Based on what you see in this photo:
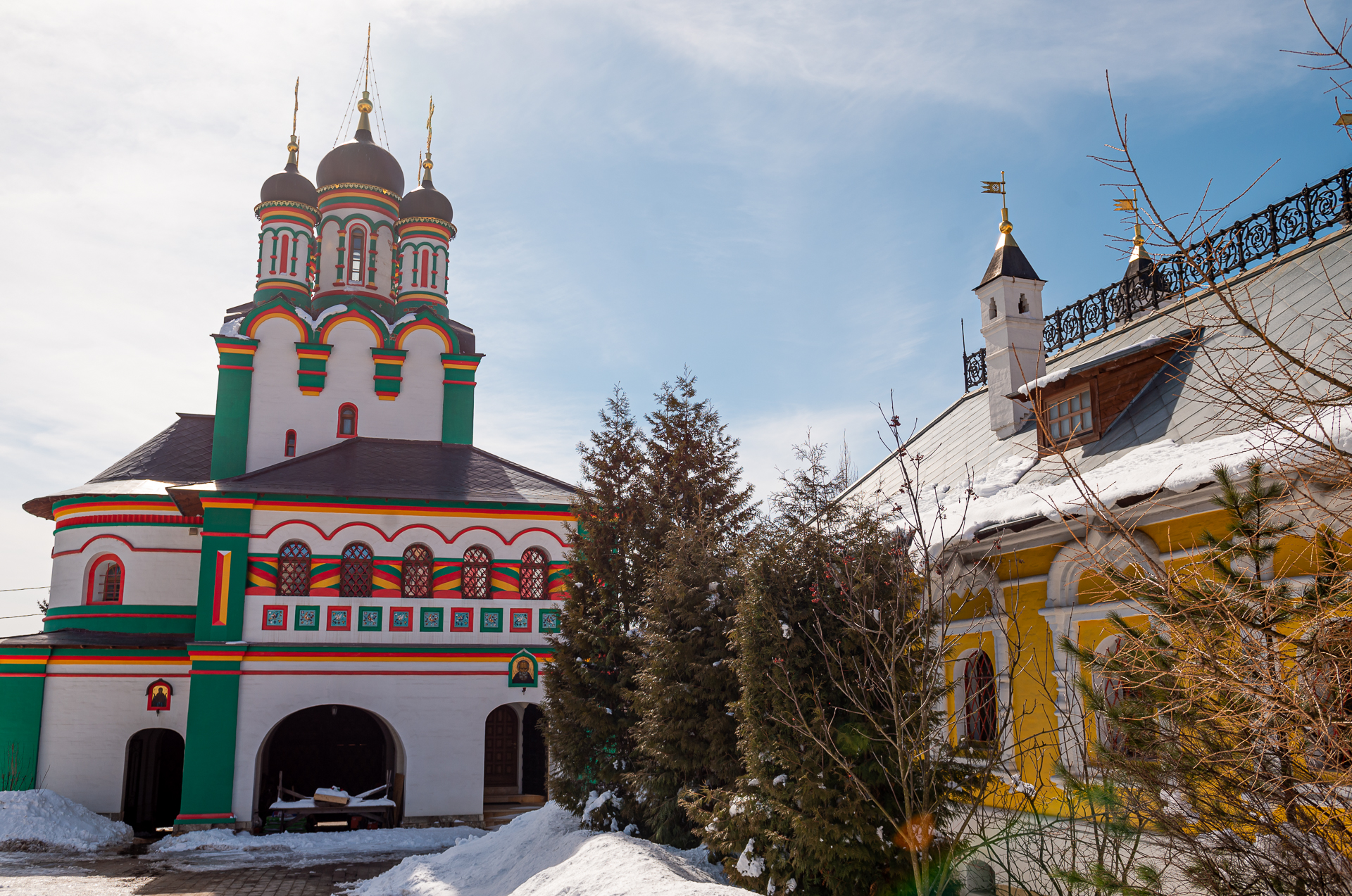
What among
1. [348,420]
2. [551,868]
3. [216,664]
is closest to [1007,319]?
[551,868]

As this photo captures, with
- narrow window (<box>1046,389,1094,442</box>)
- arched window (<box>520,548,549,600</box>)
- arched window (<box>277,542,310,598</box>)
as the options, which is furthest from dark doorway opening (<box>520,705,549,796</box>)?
narrow window (<box>1046,389,1094,442</box>)

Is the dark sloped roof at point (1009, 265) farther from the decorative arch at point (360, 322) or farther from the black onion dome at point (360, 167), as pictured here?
the black onion dome at point (360, 167)

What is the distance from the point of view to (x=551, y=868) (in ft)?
35.5

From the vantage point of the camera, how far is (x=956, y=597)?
11414 millimetres

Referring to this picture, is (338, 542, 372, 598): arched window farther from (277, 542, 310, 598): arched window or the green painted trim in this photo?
the green painted trim

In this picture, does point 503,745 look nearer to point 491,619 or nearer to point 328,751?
point 328,751

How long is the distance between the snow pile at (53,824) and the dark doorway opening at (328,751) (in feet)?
A: 14.0

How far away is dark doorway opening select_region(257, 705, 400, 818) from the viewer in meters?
23.6

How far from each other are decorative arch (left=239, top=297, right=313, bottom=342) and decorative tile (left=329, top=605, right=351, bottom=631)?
777cm

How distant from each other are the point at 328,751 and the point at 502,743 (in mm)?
4143

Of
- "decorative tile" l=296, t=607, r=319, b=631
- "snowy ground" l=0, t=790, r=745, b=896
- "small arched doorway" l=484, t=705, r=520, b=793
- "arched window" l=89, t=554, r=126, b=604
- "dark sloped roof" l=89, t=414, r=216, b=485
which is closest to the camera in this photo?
"snowy ground" l=0, t=790, r=745, b=896

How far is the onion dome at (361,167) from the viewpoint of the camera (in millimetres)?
27562

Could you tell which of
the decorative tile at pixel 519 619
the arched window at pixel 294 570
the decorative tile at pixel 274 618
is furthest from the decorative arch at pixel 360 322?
the decorative tile at pixel 519 619

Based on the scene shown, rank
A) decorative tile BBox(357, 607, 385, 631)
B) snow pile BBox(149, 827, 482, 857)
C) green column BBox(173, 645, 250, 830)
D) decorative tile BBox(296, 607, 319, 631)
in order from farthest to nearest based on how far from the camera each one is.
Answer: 1. decorative tile BBox(357, 607, 385, 631)
2. decorative tile BBox(296, 607, 319, 631)
3. green column BBox(173, 645, 250, 830)
4. snow pile BBox(149, 827, 482, 857)
